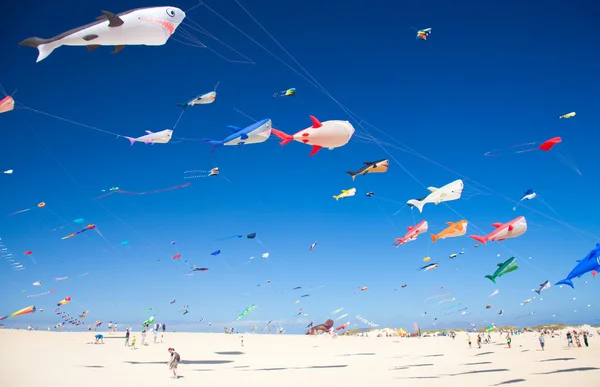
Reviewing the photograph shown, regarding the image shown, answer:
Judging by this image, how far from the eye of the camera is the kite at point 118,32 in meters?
7.42

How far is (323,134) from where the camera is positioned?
10.7 m

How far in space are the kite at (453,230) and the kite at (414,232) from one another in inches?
45.5

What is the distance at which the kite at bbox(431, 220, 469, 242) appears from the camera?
16.3 m

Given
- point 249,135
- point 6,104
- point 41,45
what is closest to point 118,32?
point 41,45

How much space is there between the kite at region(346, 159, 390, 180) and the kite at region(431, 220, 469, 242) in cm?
520

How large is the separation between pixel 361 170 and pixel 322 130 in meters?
3.32

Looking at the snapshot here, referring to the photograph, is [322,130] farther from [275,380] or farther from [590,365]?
[590,365]

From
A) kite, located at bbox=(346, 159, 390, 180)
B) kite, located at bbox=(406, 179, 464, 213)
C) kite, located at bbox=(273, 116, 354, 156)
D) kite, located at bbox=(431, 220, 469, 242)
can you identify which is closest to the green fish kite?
kite, located at bbox=(431, 220, 469, 242)

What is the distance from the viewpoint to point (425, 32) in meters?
14.1

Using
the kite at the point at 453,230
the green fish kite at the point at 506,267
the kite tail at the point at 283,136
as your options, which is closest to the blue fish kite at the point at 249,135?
the kite tail at the point at 283,136

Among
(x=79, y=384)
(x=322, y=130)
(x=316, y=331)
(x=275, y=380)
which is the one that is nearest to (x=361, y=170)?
(x=322, y=130)

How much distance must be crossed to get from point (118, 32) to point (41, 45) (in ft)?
5.43

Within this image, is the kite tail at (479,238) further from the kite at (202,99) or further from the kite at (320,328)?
the kite at (320,328)

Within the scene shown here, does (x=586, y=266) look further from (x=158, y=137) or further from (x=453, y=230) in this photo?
(x=158, y=137)
